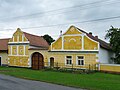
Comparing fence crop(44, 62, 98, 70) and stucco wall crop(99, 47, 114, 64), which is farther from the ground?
stucco wall crop(99, 47, 114, 64)

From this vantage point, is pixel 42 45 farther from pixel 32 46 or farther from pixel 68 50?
pixel 68 50

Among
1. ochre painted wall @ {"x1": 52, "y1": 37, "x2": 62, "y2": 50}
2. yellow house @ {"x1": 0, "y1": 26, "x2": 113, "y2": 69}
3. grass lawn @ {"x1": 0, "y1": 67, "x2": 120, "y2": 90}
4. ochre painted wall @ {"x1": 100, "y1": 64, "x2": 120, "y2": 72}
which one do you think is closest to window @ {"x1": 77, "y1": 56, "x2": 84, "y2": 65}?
yellow house @ {"x1": 0, "y1": 26, "x2": 113, "y2": 69}

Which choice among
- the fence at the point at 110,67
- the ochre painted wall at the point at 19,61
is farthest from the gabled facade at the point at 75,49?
the ochre painted wall at the point at 19,61

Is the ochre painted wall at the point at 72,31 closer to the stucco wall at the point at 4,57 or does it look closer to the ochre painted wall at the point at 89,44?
the ochre painted wall at the point at 89,44

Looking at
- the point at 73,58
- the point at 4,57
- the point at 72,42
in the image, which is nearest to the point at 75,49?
the point at 72,42

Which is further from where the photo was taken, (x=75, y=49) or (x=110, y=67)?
(x=75, y=49)

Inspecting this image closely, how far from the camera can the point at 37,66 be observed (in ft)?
132

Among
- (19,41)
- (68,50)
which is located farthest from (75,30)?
(19,41)

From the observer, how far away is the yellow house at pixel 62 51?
112 ft

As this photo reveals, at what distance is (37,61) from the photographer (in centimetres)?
4016

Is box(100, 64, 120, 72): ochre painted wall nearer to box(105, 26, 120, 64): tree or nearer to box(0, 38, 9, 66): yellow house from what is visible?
box(105, 26, 120, 64): tree

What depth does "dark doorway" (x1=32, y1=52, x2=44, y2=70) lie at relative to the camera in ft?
130

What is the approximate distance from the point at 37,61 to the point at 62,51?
614 cm

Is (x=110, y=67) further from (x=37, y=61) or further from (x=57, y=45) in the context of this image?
(x=37, y=61)
